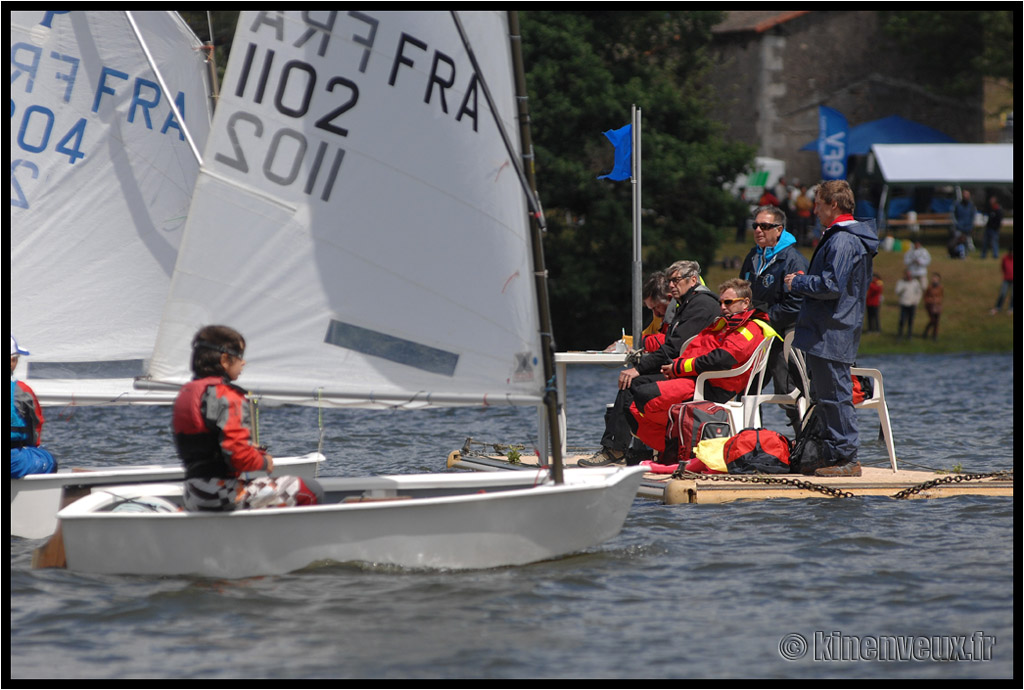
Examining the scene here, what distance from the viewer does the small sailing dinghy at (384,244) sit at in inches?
280

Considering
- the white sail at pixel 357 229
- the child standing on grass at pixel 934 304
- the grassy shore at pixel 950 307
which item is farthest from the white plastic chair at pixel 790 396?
the child standing on grass at pixel 934 304

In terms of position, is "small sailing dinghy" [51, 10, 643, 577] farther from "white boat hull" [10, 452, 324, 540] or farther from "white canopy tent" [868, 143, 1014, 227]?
"white canopy tent" [868, 143, 1014, 227]

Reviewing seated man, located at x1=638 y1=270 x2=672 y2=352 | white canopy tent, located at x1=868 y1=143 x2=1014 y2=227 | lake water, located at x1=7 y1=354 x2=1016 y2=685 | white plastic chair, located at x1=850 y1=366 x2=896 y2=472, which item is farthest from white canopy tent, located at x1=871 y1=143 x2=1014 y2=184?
lake water, located at x1=7 y1=354 x2=1016 y2=685

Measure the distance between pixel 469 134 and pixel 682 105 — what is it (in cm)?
2438

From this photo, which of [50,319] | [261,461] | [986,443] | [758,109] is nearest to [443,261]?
[261,461]

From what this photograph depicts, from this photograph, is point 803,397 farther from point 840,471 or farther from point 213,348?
point 213,348

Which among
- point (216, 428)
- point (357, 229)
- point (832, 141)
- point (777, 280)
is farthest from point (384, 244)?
point (832, 141)

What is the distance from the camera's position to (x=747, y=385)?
984 centimetres

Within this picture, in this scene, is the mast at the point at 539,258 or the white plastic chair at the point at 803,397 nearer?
the mast at the point at 539,258

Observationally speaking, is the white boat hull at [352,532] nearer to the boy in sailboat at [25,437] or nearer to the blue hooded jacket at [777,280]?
the boy in sailboat at [25,437]

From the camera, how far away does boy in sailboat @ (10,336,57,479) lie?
8.48 m

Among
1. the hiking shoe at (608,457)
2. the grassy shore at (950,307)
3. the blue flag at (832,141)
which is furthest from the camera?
the blue flag at (832,141)

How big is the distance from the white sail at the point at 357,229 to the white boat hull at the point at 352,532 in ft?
1.89

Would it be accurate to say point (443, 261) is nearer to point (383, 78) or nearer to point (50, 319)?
point (383, 78)
